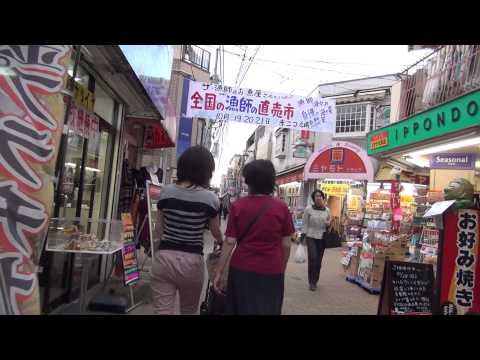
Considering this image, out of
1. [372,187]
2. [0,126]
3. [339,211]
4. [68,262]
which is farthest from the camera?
[339,211]

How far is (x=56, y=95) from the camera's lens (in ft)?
7.75

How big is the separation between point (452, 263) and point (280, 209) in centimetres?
252

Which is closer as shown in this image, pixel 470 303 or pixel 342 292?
pixel 470 303

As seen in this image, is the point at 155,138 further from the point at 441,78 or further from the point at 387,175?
the point at 387,175

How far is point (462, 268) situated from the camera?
163 inches

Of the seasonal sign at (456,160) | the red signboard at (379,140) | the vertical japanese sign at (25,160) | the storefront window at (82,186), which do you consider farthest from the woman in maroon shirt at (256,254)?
the seasonal sign at (456,160)

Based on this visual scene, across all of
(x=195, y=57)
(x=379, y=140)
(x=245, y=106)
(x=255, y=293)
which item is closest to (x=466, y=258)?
(x=255, y=293)

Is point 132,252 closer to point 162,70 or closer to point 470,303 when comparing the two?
point 162,70

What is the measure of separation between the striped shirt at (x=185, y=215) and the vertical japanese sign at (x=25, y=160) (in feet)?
2.72

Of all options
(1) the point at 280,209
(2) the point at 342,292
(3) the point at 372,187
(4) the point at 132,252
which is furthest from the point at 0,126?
(3) the point at 372,187

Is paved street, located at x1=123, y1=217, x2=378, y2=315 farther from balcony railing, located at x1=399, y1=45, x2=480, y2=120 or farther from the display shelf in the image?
balcony railing, located at x1=399, y1=45, x2=480, y2=120

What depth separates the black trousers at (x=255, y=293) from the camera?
9.60 feet

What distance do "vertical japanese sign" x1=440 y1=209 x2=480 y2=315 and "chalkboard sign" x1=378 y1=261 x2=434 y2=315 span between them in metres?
0.22

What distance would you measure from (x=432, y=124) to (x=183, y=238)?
3.75 metres
